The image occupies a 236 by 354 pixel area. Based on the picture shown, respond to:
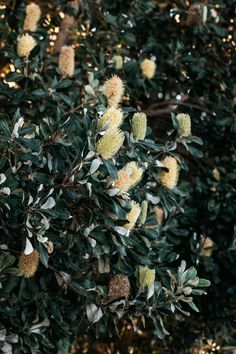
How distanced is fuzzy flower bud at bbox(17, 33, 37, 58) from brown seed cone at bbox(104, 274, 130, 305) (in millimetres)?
1198

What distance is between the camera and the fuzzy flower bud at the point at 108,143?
178 centimetres

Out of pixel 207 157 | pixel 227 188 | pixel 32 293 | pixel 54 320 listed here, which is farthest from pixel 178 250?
pixel 32 293

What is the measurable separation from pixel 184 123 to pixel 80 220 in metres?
0.65

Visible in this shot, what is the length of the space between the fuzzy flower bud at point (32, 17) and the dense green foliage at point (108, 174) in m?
0.04

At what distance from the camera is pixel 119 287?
7.31ft

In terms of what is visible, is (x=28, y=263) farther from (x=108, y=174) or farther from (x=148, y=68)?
(x=148, y=68)

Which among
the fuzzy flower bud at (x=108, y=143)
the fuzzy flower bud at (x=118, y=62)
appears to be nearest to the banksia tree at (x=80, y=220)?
the fuzzy flower bud at (x=108, y=143)

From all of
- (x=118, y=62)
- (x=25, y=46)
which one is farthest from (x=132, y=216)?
(x=118, y=62)

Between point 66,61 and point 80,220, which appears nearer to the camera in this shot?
point 80,220

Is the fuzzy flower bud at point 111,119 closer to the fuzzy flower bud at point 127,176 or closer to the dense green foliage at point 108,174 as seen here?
the dense green foliage at point 108,174

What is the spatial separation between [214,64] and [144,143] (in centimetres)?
162

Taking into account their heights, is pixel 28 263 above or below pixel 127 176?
below

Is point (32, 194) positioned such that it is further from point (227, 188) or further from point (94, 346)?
point (94, 346)

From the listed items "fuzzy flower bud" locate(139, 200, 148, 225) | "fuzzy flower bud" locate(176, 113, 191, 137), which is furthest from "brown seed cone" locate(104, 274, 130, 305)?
"fuzzy flower bud" locate(176, 113, 191, 137)
